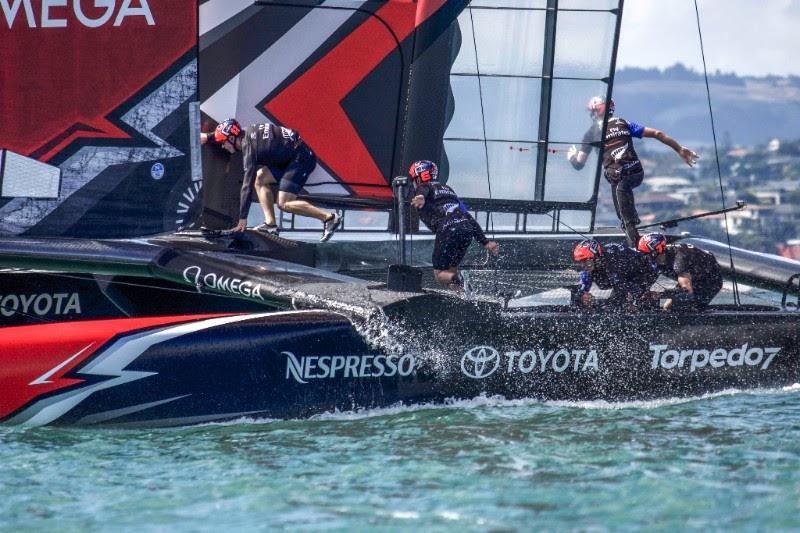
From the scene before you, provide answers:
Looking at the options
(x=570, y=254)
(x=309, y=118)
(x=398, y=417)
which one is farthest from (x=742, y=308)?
(x=309, y=118)

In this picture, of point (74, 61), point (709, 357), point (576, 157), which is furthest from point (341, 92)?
point (709, 357)

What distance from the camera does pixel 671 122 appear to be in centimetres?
14938

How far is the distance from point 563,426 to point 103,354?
1.95m

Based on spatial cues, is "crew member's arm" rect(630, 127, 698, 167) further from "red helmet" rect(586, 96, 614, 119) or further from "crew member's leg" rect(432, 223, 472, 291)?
"crew member's leg" rect(432, 223, 472, 291)

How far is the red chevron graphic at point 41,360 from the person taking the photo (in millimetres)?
5637

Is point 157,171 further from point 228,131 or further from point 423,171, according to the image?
point 423,171

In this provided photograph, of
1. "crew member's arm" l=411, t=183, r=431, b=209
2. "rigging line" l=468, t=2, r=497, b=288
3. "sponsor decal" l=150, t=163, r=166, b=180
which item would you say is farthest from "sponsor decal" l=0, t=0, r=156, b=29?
"rigging line" l=468, t=2, r=497, b=288

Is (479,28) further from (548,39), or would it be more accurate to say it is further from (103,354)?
(103,354)

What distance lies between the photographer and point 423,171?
7266mm

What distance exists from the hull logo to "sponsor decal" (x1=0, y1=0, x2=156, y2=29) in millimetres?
2224

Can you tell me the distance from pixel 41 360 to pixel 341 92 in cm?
288

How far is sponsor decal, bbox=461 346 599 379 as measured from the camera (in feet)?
19.9

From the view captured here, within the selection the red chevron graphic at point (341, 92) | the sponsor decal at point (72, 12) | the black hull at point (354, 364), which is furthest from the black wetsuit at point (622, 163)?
the sponsor decal at point (72, 12)

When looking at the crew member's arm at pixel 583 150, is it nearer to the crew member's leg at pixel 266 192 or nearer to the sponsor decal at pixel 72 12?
the crew member's leg at pixel 266 192
